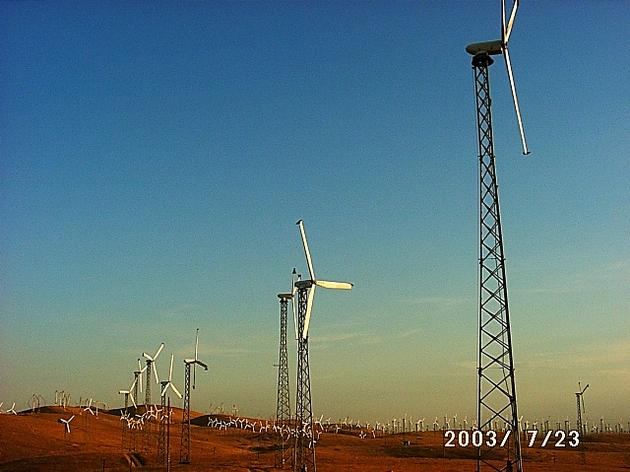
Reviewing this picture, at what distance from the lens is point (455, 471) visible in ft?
350

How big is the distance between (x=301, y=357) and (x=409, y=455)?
87.3m

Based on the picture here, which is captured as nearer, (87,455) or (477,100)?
(477,100)

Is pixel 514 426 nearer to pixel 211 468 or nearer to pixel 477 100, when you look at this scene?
pixel 477 100

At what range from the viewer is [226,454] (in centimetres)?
14275

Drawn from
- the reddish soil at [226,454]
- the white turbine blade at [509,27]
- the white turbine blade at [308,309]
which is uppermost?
the white turbine blade at [509,27]

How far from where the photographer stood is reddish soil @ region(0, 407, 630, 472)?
107 m

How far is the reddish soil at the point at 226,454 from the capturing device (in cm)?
10719

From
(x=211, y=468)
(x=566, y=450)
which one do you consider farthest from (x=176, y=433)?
(x=211, y=468)

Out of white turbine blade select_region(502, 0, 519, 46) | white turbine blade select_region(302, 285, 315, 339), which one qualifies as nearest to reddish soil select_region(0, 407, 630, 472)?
white turbine blade select_region(302, 285, 315, 339)
